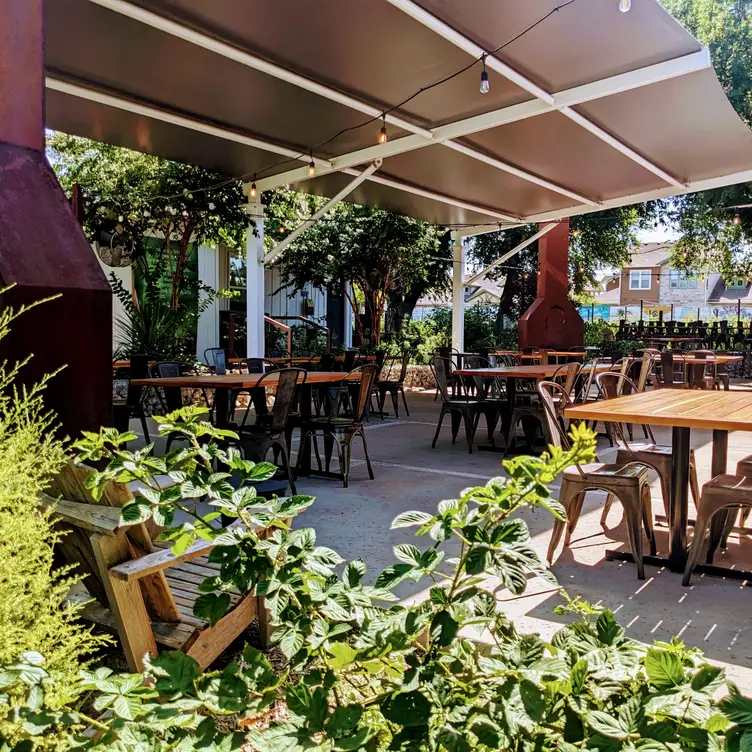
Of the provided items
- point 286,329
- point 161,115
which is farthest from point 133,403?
point 286,329

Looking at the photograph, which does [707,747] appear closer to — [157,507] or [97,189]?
[157,507]

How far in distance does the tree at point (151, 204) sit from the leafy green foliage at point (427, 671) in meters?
8.30

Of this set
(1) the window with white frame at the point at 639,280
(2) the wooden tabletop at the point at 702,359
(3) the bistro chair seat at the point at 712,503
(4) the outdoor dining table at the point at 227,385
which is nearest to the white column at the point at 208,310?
(4) the outdoor dining table at the point at 227,385

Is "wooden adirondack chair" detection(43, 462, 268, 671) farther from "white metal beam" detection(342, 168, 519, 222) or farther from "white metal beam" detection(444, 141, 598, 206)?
"white metal beam" detection(342, 168, 519, 222)

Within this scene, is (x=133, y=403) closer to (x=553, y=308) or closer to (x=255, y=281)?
(x=255, y=281)

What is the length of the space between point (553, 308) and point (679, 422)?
31.9 feet

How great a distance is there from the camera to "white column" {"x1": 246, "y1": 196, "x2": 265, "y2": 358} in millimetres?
8961

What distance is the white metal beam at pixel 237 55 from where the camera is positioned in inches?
182

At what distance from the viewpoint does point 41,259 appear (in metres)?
2.64

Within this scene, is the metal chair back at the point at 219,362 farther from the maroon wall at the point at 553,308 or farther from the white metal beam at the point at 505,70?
the maroon wall at the point at 553,308

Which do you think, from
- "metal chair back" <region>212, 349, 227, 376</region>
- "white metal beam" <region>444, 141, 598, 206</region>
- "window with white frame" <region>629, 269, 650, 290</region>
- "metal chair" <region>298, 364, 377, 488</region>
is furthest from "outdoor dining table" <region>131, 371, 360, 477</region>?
"window with white frame" <region>629, 269, 650, 290</region>

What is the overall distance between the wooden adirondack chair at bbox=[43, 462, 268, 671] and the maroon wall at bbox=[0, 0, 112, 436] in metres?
0.69

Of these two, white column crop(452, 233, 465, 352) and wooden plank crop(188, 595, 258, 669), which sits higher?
white column crop(452, 233, 465, 352)

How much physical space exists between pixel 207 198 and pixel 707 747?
9.40 m
